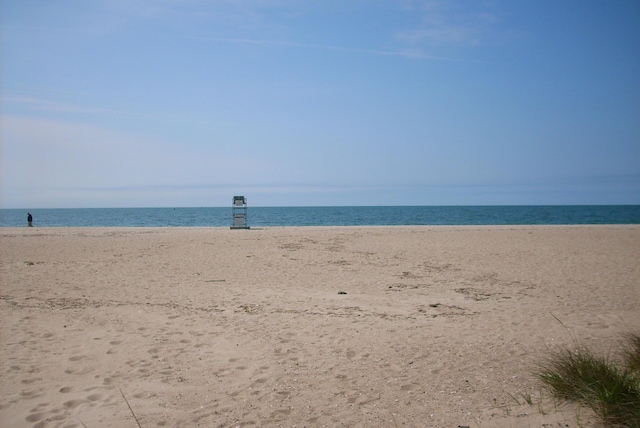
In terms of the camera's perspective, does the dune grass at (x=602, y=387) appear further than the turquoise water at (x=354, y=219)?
No

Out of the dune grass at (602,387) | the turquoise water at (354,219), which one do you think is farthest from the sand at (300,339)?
the turquoise water at (354,219)

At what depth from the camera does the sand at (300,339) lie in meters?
4.20

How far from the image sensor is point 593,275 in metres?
11.1

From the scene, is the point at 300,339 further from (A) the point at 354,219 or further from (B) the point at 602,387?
(A) the point at 354,219

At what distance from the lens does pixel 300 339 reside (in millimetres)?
6305

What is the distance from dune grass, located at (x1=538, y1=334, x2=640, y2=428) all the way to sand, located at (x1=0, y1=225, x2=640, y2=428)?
0.54 ft

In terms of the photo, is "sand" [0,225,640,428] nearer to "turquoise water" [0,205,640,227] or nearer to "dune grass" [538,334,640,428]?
"dune grass" [538,334,640,428]

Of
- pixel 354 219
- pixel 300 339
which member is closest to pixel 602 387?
pixel 300 339

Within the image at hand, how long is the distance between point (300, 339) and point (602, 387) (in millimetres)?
3787

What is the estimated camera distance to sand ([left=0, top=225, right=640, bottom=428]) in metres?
4.20

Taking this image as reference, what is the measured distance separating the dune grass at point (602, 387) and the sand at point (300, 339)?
0.16 meters

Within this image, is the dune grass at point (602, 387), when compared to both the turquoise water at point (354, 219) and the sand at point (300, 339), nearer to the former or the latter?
the sand at point (300, 339)

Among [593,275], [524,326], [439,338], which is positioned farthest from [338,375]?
[593,275]

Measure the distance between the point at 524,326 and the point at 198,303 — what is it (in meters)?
5.84
